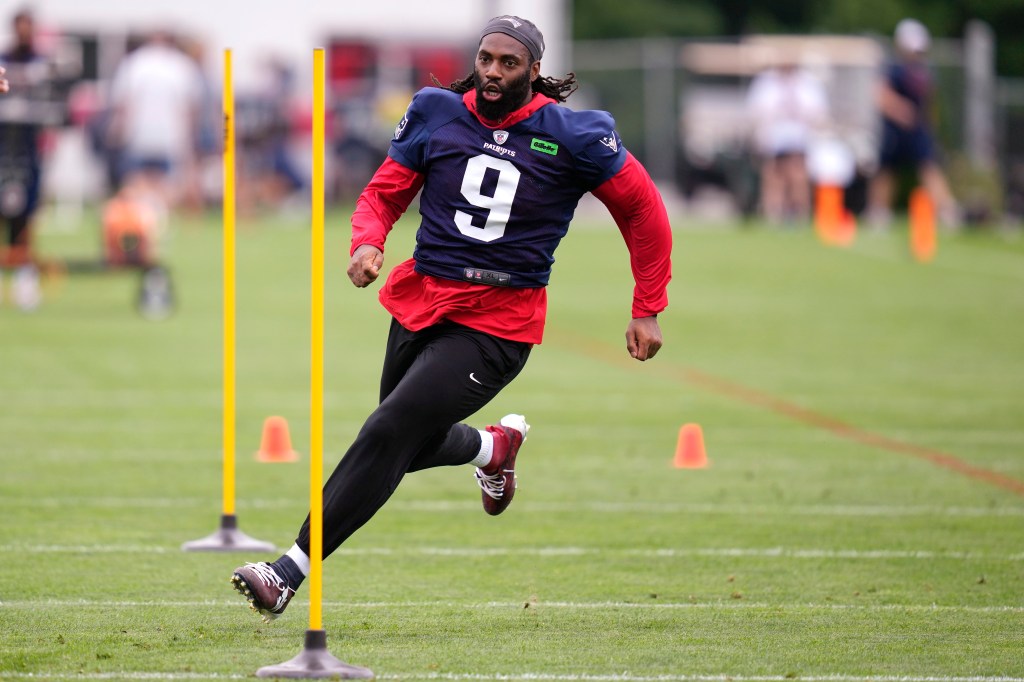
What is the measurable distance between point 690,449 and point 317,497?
513cm

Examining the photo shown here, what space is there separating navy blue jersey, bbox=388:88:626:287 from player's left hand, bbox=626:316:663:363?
413 millimetres

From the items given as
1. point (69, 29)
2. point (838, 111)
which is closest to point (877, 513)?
point (838, 111)

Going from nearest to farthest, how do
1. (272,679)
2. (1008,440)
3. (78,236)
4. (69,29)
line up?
(272,679), (1008,440), (78,236), (69,29)

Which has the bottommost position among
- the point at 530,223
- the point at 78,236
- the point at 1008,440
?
the point at 78,236

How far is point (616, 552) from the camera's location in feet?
27.2

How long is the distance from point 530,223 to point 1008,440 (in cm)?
616

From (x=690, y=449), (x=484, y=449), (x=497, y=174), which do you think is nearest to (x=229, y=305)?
(x=484, y=449)

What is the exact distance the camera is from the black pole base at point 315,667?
18.9 feet

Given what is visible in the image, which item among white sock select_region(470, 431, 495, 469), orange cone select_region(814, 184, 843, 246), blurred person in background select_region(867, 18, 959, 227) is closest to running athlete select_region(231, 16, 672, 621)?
white sock select_region(470, 431, 495, 469)

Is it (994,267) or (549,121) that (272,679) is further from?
(994,267)

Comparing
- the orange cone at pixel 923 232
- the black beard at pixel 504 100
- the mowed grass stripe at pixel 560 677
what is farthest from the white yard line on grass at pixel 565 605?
the orange cone at pixel 923 232

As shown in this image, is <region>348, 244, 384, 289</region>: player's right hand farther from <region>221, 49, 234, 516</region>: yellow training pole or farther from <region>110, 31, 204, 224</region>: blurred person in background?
<region>110, 31, 204, 224</region>: blurred person in background

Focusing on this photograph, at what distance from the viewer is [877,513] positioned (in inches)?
369

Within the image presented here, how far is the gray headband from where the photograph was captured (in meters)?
6.59
